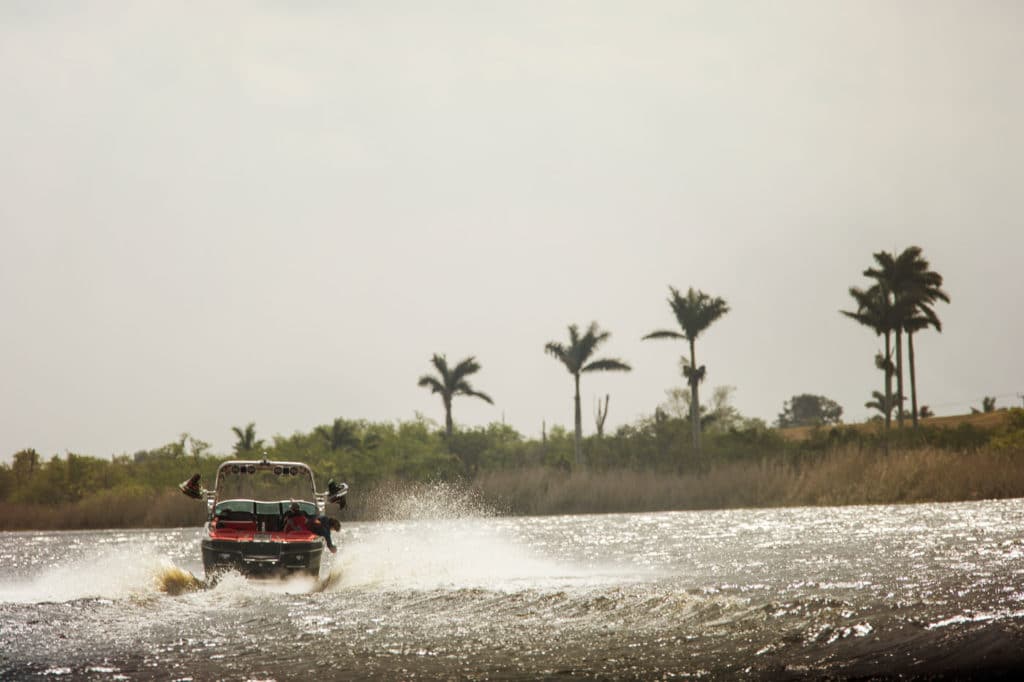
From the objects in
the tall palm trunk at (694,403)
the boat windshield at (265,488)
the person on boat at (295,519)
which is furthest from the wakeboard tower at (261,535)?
the tall palm trunk at (694,403)

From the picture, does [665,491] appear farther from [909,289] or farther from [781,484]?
[909,289]

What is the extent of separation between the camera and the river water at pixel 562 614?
17250 mm

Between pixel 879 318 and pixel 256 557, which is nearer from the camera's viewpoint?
pixel 256 557

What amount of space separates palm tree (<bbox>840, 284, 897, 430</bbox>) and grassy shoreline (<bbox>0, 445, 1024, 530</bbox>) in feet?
98.7

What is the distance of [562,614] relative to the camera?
22906mm

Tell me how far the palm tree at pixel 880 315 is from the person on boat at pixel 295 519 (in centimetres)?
7660

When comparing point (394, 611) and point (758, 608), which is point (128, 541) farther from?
point (758, 608)

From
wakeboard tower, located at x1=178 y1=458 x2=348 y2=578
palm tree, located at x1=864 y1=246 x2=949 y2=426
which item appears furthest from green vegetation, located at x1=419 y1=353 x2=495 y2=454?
wakeboard tower, located at x1=178 y1=458 x2=348 y2=578

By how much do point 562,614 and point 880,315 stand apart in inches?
3228

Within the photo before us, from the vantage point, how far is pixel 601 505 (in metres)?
64.3

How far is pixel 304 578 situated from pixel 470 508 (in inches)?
1523

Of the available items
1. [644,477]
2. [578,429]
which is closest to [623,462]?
[578,429]

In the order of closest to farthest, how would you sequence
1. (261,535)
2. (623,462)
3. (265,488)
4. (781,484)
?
(261,535)
(781,484)
(265,488)
(623,462)

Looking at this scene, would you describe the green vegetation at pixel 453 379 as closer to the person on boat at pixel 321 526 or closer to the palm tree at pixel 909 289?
the palm tree at pixel 909 289
